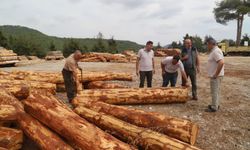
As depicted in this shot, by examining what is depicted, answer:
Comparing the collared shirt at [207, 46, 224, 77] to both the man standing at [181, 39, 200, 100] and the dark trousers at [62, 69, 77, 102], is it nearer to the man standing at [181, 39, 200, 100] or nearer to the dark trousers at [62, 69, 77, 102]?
the man standing at [181, 39, 200, 100]

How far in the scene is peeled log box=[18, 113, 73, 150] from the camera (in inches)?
181

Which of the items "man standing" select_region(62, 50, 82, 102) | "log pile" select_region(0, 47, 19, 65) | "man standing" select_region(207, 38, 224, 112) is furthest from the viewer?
"log pile" select_region(0, 47, 19, 65)

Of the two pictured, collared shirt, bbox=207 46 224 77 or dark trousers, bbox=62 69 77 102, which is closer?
collared shirt, bbox=207 46 224 77

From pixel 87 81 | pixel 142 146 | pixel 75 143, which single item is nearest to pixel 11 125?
pixel 75 143

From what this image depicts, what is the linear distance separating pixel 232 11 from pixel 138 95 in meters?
37.2

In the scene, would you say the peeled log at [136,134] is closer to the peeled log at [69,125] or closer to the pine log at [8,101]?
the peeled log at [69,125]

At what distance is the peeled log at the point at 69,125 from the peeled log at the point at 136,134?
53 centimetres

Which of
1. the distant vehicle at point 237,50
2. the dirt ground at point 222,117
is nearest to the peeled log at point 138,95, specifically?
the dirt ground at point 222,117

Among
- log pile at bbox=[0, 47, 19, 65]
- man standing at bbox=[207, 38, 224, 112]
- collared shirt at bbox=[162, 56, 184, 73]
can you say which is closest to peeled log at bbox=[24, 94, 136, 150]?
man standing at bbox=[207, 38, 224, 112]

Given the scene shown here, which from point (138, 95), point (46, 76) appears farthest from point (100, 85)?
point (138, 95)

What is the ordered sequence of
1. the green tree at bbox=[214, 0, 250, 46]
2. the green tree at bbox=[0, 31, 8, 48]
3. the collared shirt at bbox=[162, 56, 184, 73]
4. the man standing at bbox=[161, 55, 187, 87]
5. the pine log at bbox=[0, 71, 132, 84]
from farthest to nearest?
the green tree at bbox=[214, 0, 250, 46] < the green tree at bbox=[0, 31, 8, 48] < the pine log at bbox=[0, 71, 132, 84] < the collared shirt at bbox=[162, 56, 184, 73] < the man standing at bbox=[161, 55, 187, 87]

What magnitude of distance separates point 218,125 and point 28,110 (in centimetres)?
386

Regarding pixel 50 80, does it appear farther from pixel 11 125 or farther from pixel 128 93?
pixel 11 125

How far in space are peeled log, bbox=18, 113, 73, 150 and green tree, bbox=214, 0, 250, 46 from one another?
3789 centimetres
